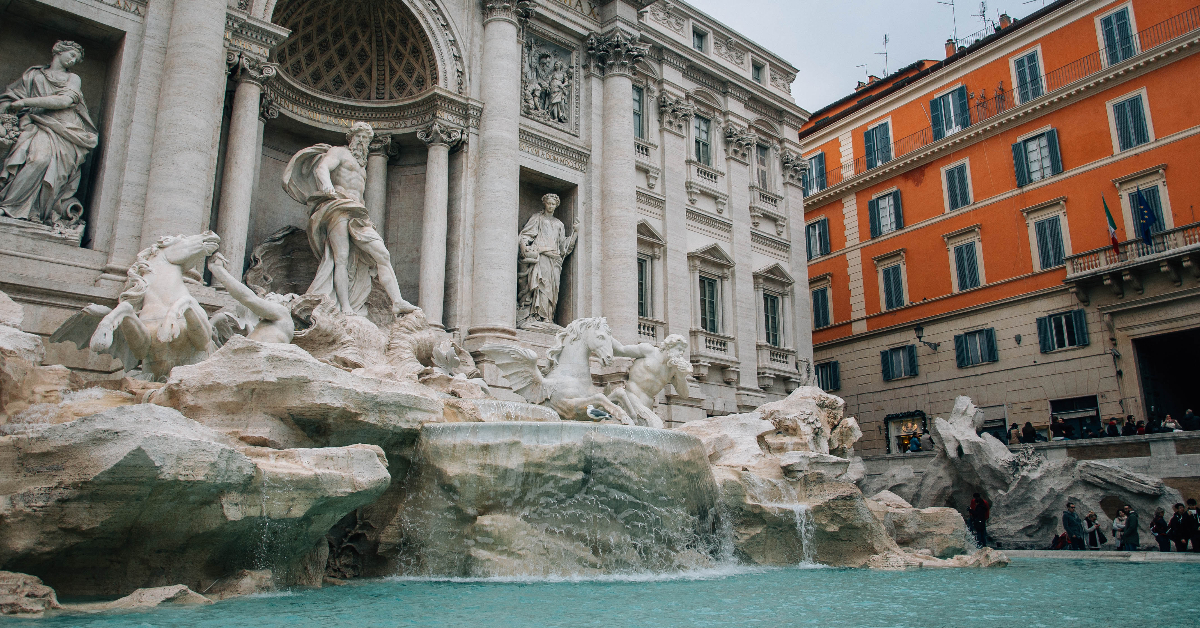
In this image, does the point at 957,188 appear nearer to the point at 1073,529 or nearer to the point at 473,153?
the point at 1073,529

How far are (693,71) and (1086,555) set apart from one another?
1589 cm

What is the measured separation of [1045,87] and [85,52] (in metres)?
24.5

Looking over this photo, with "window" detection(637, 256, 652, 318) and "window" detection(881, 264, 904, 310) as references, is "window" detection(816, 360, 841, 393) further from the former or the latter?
"window" detection(637, 256, 652, 318)

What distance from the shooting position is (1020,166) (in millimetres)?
25641

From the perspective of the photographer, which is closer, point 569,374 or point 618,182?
point 569,374

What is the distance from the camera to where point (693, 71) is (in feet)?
78.8

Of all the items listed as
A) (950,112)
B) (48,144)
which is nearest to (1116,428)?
(950,112)

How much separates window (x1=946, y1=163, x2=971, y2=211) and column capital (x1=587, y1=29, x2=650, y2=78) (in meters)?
12.4

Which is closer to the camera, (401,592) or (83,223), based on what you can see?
(401,592)

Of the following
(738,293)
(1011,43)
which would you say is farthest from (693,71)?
(1011,43)

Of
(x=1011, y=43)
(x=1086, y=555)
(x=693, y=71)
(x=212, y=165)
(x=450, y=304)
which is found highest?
(x=1011, y=43)

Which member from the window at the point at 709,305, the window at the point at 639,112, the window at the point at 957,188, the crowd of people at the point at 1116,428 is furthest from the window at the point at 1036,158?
the window at the point at 639,112

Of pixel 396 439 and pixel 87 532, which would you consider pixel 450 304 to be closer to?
pixel 396 439

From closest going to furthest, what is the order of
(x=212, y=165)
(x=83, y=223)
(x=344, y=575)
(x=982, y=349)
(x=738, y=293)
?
(x=344, y=575) → (x=83, y=223) → (x=212, y=165) → (x=738, y=293) → (x=982, y=349)
